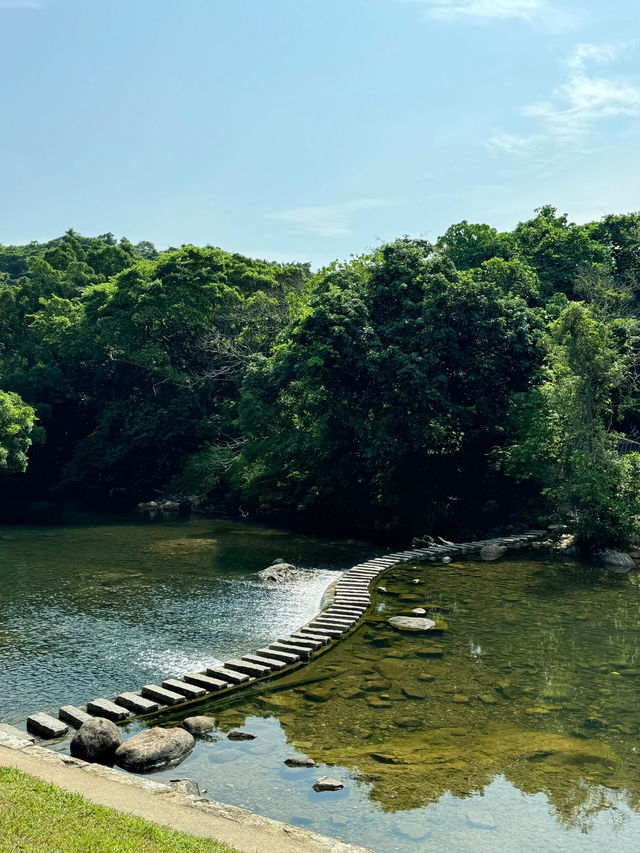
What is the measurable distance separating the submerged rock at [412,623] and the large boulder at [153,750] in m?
8.94

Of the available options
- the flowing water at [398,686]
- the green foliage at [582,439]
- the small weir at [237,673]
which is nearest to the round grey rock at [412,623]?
the flowing water at [398,686]

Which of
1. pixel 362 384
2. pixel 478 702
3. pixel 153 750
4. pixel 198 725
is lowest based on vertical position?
pixel 478 702

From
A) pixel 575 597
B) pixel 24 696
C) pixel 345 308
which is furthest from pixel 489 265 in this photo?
pixel 24 696

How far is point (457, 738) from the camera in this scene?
13.7m

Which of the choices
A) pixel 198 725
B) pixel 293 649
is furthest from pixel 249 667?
pixel 198 725

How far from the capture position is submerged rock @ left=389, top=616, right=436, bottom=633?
20.6 meters

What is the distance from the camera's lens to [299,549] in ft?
109

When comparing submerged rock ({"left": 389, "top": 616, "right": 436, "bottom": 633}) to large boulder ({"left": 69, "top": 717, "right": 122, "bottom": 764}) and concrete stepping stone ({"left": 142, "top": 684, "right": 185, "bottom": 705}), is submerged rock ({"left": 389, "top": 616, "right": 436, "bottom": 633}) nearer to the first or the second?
concrete stepping stone ({"left": 142, "top": 684, "right": 185, "bottom": 705})

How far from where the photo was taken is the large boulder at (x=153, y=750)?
1244 cm

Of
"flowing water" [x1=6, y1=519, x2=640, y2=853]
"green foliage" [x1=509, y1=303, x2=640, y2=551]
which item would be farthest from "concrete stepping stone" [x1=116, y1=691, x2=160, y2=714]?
"green foliage" [x1=509, y1=303, x2=640, y2=551]

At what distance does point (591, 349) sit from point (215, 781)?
25144 millimetres

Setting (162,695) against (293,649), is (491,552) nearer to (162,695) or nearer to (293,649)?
(293,649)

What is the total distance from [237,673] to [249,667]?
1.40 feet

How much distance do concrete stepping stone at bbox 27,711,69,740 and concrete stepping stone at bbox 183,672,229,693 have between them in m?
3.23
